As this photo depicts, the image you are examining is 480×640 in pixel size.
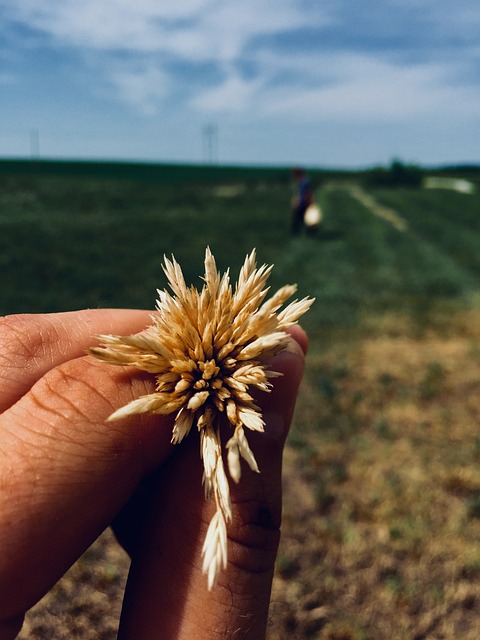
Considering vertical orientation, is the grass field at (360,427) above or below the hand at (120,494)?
below

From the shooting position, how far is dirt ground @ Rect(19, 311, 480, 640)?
11.9ft

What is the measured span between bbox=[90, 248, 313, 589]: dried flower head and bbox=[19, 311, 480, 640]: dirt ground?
8.29 ft

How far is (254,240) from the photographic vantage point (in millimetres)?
19875

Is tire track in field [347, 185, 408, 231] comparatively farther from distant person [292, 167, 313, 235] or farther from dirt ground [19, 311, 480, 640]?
dirt ground [19, 311, 480, 640]

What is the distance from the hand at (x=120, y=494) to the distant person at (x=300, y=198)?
1803 cm

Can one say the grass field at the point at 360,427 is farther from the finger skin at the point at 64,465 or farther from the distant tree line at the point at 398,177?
the distant tree line at the point at 398,177

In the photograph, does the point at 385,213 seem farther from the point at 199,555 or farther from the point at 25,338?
the point at 199,555

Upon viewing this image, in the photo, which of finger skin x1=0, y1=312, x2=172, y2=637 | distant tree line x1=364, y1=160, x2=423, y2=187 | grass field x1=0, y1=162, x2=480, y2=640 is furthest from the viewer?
distant tree line x1=364, y1=160, x2=423, y2=187

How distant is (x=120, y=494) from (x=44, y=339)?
0.58 m

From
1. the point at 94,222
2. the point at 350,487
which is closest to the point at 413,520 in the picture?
the point at 350,487

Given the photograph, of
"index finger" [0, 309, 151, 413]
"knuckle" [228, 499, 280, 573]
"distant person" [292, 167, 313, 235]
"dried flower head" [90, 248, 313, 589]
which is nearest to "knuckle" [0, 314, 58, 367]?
"index finger" [0, 309, 151, 413]

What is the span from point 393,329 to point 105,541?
6875 mm

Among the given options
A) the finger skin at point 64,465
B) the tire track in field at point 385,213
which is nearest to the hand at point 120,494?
the finger skin at point 64,465

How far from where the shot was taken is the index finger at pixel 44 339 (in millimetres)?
1663
